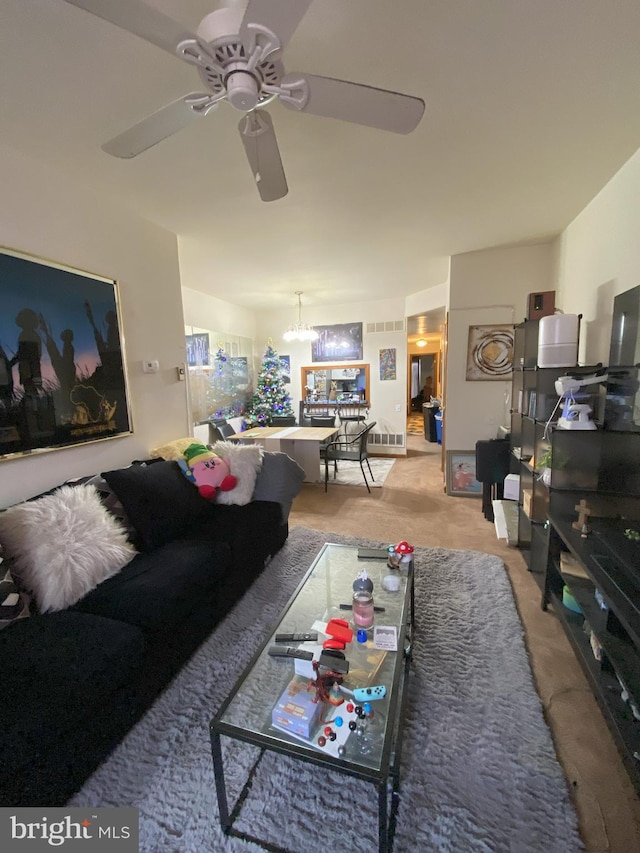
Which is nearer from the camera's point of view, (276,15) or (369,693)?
(276,15)

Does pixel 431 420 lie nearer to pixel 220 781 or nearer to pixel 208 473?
pixel 208 473

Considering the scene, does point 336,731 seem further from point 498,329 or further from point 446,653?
point 498,329

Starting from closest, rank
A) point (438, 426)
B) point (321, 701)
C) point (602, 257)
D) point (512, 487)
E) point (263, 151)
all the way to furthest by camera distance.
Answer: point (321, 701) < point (263, 151) < point (602, 257) < point (512, 487) < point (438, 426)

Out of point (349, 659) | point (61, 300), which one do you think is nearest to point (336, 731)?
point (349, 659)

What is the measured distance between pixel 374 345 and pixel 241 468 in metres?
4.07

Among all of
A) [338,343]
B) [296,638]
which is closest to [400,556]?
[296,638]

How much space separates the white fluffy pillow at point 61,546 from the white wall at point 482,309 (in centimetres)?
333

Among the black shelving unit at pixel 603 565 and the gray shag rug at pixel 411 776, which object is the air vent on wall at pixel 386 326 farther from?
the gray shag rug at pixel 411 776

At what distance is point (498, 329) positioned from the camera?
361 cm

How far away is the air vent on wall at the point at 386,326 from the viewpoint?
224 inches

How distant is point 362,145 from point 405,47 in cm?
54

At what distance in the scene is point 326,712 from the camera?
107 centimetres

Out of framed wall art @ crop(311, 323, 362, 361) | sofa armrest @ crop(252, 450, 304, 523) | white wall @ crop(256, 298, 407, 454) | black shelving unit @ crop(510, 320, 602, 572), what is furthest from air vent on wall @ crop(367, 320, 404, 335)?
sofa armrest @ crop(252, 450, 304, 523)

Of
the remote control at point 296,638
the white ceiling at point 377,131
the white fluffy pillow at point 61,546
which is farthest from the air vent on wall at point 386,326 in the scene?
the remote control at point 296,638
